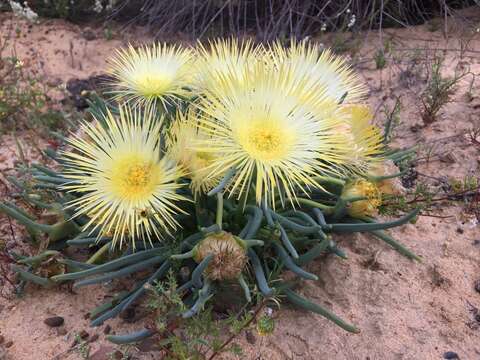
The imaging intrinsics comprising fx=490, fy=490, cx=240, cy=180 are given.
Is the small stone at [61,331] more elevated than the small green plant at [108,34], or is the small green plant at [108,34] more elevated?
the small green plant at [108,34]

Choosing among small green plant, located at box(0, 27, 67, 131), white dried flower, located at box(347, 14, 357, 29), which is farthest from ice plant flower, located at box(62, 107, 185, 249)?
white dried flower, located at box(347, 14, 357, 29)

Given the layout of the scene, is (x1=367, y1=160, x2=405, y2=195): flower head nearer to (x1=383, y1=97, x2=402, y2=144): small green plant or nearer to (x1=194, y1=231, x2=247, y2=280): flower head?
(x1=383, y1=97, x2=402, y2=144): small green plant

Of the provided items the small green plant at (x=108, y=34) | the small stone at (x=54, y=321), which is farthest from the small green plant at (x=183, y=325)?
the small green plant at (x=108, y=34)

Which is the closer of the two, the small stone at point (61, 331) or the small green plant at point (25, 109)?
the small stone at point (61, 331)

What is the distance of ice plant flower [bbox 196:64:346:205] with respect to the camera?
1.23m

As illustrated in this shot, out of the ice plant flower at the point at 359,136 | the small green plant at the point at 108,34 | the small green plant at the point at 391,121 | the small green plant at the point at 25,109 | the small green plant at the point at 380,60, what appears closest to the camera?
the ice plant flower at the point at 359,136

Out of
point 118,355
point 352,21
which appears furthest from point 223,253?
point 352,21

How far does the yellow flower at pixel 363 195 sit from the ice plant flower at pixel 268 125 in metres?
0.34

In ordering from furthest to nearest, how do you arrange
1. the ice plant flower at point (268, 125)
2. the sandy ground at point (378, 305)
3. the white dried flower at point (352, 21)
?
the white dried flower at point (352, 21)
the sandy ground at point (378, 305)
the ice plant flower at point (268, 125)

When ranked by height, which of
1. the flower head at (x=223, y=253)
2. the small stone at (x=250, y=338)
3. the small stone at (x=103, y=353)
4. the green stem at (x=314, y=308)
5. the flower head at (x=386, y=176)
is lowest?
the small stone at (x=103, y=353)

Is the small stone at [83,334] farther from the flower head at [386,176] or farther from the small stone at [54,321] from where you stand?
the flower head at [386,176]

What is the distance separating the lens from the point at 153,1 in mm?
4043

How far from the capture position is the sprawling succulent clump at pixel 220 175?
4.13 ft

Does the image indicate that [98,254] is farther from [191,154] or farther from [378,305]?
[378,305]
